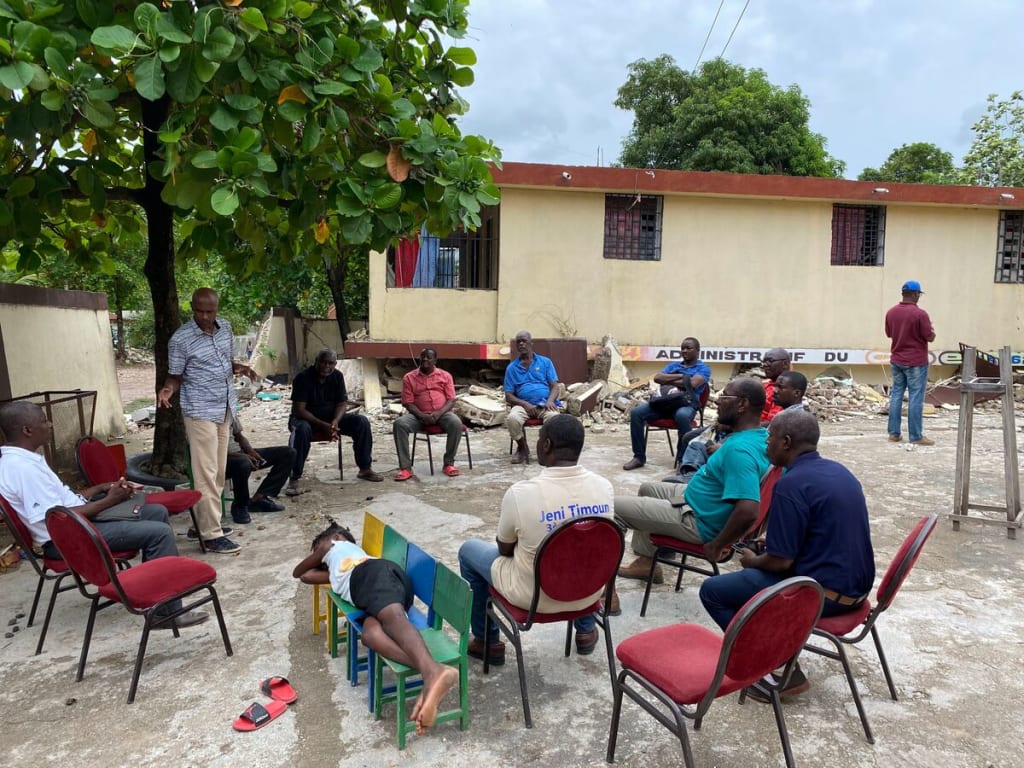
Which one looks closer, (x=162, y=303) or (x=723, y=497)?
(x=723, y=497)

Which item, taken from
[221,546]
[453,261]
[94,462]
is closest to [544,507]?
[221,546]

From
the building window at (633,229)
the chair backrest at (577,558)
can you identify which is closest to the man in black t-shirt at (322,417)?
the chair backrest at (577,558)

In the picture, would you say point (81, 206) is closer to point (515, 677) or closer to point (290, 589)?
point (290, 589)

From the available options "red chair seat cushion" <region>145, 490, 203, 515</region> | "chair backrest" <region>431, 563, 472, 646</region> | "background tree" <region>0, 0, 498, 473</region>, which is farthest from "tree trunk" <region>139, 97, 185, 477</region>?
"chair backrest" <region>431, 563, 472, 646</region>

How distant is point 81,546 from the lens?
3.04 meters

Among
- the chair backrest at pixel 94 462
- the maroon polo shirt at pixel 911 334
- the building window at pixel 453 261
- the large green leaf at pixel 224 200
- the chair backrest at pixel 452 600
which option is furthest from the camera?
the building window at pixel 453 261

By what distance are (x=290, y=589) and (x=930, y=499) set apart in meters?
5.55

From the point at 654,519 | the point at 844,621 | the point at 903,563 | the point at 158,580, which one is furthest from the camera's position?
the point at 654,519

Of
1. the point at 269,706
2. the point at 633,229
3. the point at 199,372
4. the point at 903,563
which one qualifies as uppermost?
the point at 633,229

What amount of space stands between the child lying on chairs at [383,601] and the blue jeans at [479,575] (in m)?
0.33

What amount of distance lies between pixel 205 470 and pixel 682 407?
472 centimetres

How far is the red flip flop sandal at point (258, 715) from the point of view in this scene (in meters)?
2.84

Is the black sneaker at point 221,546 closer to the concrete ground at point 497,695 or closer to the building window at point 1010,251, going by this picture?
the concrete ground at point 497,695

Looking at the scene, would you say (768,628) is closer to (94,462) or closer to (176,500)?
(176,500)
